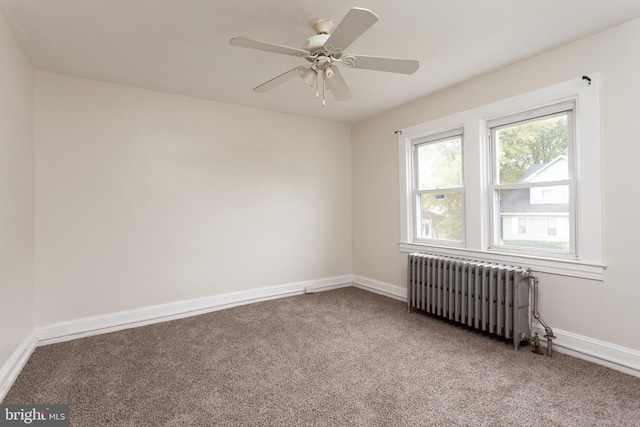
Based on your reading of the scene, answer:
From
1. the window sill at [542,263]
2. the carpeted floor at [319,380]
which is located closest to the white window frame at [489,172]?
the window sill at [542,263]

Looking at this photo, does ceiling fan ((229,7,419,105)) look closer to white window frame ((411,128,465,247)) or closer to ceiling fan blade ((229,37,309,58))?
ceiling fan blade ((229,37,309,58))

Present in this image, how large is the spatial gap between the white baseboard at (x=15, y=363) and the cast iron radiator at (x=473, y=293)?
11.6 feet

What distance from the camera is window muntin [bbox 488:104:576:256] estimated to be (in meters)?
2.77

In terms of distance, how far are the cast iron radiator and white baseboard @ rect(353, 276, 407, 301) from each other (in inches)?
16.9

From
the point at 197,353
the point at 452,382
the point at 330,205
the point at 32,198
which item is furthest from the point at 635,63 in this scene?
the point at 32,198

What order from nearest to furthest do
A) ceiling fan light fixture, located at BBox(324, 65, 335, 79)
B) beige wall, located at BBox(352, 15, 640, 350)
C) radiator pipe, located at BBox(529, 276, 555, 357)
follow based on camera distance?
ceiling fan light fixture, located at BBox(324, 65, 335, 79) → beige wall, located at BBox(352, 15, 640, 350) → radiator pipe, located at BBox(529, 276, 555, 357)

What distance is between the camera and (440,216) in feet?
12.8

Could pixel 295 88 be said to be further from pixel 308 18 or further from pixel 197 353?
pixel 197 353

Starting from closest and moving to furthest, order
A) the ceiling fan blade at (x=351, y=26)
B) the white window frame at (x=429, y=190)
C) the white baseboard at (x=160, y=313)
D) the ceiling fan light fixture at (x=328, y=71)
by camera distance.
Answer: the ceiling fan blade at (x=351, y=26) → the ceiling fan light fixture at (x=328, y=71) → the white baseboard at (x=160, y=313) → the white window frame at (x=429, y=190)

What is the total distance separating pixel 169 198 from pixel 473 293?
11.1 feet

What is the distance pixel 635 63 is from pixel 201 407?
12.4ft

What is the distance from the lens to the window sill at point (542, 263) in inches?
99.9

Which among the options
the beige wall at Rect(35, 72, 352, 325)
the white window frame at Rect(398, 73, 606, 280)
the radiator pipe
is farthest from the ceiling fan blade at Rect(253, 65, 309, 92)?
the radiator pipe

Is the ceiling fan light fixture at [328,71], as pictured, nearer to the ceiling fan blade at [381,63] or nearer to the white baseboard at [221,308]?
the ceiling fan blade at [381,63]
